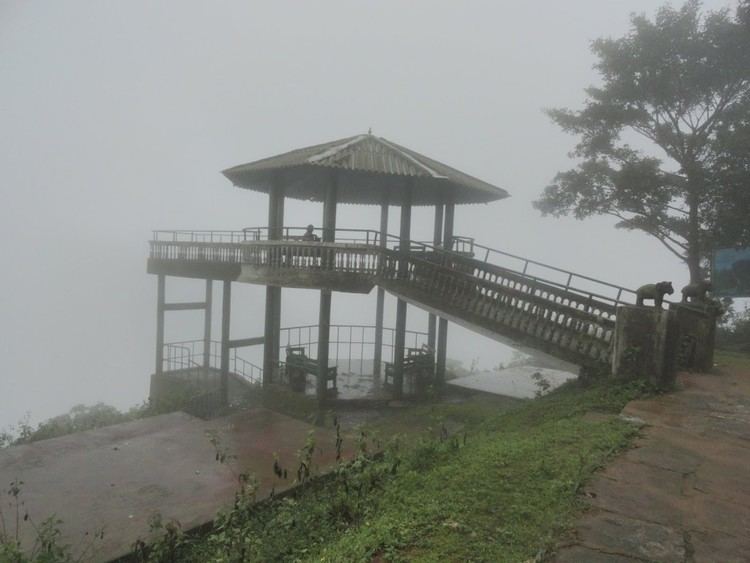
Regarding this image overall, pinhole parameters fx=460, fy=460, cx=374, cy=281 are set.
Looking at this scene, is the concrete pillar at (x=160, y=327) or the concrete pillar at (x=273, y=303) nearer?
the concrete pillar at (x=273, y=303)

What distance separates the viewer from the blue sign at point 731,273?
50.3 feet

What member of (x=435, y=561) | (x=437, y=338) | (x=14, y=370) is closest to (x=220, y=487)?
(x=435, y=561)

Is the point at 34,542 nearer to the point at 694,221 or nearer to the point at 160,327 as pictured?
the point at 160,327

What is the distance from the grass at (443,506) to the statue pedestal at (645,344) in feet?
3.55

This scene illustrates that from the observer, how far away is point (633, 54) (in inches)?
619

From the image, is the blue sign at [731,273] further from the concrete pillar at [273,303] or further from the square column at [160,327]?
the square column at [160,327]

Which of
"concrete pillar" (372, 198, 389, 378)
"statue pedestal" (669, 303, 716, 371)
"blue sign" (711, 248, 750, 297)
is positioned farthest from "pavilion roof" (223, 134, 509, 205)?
"blue sign" (711, 248, 750, 297)

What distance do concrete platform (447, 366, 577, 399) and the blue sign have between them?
5664 mm

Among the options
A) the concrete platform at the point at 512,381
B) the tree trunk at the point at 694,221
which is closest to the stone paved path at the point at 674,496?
the concrete platform at the point at 512,381

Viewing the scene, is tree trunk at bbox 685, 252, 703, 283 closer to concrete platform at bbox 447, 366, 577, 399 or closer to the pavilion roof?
concrete platform at bbox 447, 366, 577, 399

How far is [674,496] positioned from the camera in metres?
3.91

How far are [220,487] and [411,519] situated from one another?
3.93m

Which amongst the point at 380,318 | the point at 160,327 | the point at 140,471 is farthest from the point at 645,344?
the point at 160,327

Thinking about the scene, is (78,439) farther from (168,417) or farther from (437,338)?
(437,338)
